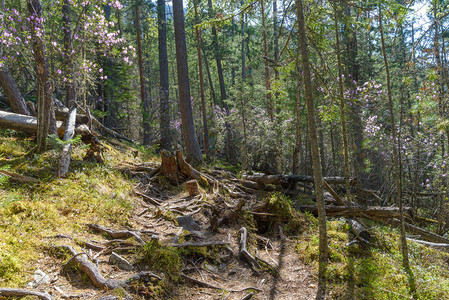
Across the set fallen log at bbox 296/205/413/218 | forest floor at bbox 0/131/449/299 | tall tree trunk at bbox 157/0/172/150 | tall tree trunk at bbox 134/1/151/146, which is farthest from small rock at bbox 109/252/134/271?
tall tree trunk at bbox 134/1/151/146

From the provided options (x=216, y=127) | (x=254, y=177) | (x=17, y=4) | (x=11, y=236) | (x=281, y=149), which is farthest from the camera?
(x=216, y=127)

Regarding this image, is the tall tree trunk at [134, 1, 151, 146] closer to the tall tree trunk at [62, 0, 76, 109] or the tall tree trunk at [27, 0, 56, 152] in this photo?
the tall tree trunk at [62, 0, 76, 109]

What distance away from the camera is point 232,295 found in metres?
4.02

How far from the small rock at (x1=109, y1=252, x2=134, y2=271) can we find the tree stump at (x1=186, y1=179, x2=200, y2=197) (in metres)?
3.78

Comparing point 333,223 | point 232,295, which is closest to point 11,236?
point 232,295

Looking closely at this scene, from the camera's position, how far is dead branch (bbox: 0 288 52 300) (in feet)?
9.00

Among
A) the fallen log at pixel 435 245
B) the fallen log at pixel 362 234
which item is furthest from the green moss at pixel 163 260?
the fallen log at pixel 435 245

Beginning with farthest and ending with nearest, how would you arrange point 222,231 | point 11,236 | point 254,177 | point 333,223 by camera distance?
point 254,177 < point 333,223 < point 222,231 < point 11,236

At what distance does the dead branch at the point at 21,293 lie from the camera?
2.74m

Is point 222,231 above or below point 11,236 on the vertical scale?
below

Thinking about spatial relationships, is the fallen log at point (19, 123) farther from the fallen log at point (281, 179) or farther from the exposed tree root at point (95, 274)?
the fallen log at point (281, 179)

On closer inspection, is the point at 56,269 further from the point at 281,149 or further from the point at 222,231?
the point at 281,149

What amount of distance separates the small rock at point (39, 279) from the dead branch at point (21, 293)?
0.28 metres

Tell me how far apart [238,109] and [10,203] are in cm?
989
